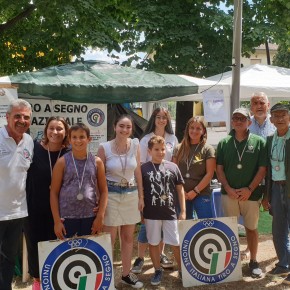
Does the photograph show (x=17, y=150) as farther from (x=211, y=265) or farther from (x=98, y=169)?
(x=211, y=265)

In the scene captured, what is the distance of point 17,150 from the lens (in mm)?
3408

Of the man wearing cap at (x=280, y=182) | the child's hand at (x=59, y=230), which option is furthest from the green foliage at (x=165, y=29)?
the child's hand at (x=59, y=230)

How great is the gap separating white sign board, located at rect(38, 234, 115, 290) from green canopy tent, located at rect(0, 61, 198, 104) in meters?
1.91

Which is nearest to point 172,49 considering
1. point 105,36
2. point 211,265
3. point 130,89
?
point 105,36

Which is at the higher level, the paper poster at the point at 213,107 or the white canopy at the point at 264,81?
the white canopy at the point at 264,81

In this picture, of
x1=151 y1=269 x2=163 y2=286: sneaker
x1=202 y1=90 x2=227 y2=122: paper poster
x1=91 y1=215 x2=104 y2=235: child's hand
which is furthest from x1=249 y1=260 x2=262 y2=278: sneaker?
x1=202 y1=90 x2=227 y2=122: paper poster

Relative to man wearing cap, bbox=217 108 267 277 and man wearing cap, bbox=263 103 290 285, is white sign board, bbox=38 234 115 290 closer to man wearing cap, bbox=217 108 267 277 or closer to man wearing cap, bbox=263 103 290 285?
man wearing cap, bbox=217 108 267 277

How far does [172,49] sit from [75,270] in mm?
6580

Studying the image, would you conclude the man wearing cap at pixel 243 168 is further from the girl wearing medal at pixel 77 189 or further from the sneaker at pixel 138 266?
the girl wearing medal at pixel 77 189

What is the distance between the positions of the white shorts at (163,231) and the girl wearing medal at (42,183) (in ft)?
3.11

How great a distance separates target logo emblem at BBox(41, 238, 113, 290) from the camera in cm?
360

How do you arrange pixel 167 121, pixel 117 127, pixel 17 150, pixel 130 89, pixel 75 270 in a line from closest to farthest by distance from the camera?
pixel 17 150 < pixel 75 270 < pixel 117 127 < pixel 167 121 < pixel 130 89

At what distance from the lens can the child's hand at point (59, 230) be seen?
3.56 meters

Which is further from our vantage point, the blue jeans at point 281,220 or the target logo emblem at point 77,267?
the blue jeans at point 281,220
